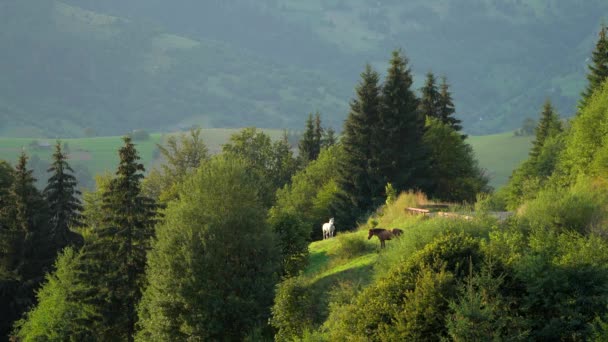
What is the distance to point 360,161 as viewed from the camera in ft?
233

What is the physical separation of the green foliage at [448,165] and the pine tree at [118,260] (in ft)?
113

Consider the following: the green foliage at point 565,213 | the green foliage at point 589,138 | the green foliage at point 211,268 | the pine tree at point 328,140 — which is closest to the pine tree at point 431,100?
the green foliage at point 589,138

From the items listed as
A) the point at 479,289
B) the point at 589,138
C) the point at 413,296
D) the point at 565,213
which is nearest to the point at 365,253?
the point at 565,213

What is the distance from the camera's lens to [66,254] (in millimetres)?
50688

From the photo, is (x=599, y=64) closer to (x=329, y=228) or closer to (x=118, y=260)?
(x=329, y=228)

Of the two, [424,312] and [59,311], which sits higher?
[424,312]

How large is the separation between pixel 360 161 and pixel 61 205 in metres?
28.5

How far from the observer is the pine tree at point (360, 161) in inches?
2746

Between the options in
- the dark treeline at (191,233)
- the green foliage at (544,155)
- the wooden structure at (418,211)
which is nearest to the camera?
the dark treeline at (191,233)

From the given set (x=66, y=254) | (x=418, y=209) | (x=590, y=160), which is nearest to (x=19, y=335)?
(x=66, y=254)

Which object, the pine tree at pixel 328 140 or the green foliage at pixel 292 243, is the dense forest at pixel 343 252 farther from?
the pine tree at pixel 328 140

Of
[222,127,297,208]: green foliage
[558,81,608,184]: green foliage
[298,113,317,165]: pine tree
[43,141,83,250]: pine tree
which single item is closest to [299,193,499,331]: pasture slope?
[558,81,608,184]: green foliage

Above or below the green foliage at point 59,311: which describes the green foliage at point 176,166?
above

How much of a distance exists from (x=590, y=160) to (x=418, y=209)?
1884 cm
